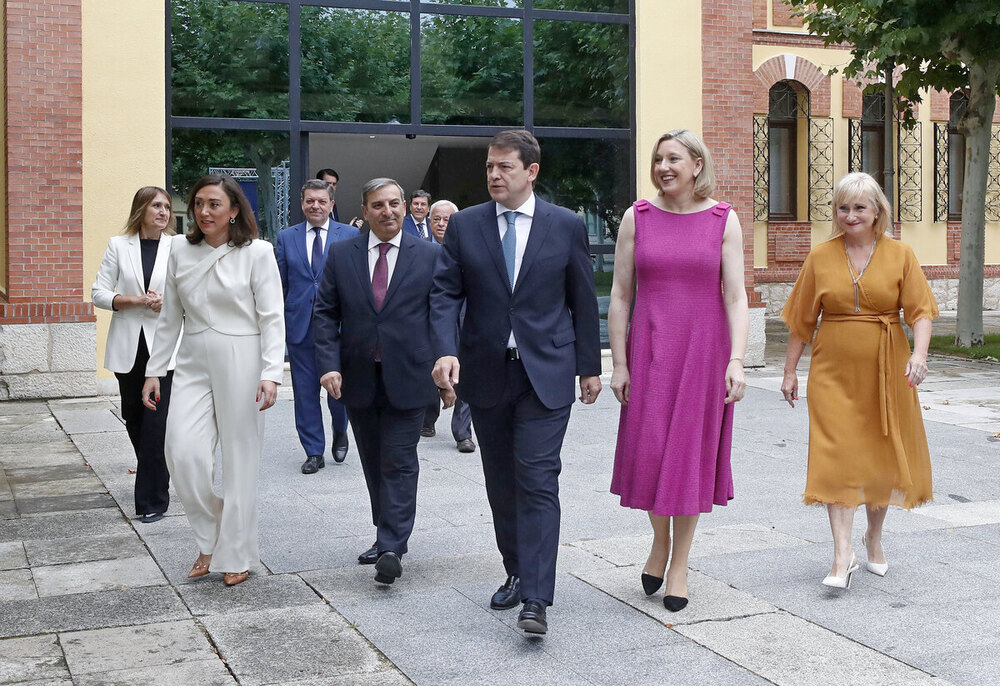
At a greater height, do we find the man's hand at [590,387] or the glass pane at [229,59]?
the glass pane at [229,59]

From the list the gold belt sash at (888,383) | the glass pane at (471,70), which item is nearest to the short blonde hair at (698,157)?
the gold belt sash at (888,383)

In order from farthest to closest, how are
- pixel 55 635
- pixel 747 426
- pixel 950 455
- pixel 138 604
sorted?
pixel 747 426
pixel 950 455
pixel 138 604
pixel 55 635

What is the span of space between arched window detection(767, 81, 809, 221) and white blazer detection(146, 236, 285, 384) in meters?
19.5

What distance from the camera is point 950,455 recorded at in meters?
9.09

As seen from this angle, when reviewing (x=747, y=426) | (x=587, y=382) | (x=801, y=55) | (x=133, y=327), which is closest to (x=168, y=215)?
(x=133, y=327)

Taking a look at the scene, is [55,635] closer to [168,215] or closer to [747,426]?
[168,215]

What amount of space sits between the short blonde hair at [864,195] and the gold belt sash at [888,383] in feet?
1.23

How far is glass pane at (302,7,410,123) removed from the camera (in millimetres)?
13555

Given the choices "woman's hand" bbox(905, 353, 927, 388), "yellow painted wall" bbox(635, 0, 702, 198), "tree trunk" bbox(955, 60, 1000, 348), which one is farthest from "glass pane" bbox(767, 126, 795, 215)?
"woman's hand" bbox(905, 353, 927, 388)

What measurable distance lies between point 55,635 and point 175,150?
29.3 ft

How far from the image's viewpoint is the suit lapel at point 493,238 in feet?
16.5

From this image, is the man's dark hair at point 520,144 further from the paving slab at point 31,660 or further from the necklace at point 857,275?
the paving slab at point 31,660

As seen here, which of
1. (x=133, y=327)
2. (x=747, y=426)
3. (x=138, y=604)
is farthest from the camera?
(x=747, y=426)

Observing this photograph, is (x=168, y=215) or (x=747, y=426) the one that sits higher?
(x=168, y=215)
